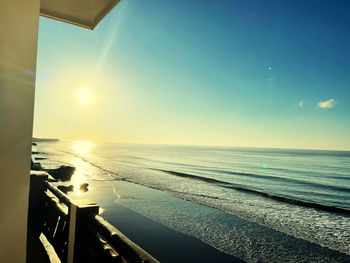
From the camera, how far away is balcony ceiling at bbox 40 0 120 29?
9.82ft

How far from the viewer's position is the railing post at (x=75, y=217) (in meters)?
2.50

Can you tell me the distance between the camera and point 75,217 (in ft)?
8.34

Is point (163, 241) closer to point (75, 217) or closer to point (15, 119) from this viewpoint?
point (75, 217)

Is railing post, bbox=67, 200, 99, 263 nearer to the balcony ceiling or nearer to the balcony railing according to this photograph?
the balcony railing

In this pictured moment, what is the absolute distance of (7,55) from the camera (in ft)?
6.33

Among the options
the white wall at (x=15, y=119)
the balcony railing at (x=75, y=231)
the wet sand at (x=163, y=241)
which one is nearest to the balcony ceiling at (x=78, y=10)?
the white wall at (x=15, y=119)

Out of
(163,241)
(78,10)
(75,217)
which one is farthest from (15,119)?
(163,241)

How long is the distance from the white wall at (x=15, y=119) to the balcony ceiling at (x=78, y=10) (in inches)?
42.5

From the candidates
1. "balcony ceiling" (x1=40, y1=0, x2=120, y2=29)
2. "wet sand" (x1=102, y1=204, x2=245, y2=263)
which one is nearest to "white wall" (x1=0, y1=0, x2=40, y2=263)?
"balcony ceiling" (x1=40, y1=0, x2=120, y2=29)

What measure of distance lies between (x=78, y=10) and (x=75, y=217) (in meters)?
2.98

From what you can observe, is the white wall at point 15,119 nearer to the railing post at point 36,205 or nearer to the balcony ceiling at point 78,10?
the balcony ceiling at point 78,10

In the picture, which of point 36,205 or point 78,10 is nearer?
point 78,10

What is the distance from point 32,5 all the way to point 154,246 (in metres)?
7.73

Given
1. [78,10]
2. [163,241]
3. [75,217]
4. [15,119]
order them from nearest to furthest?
[15,119] < [75,217] < [78,10] < [163,241]
